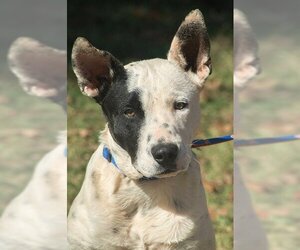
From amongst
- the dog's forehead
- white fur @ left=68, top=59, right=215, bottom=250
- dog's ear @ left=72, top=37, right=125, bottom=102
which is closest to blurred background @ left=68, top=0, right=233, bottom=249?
white fur @ left=68, top=59, right=215, bottom=250

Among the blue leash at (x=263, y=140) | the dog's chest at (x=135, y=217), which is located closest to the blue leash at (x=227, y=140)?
the blue leash at (x=263, y=140)

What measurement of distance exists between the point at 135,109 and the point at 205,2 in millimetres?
1740

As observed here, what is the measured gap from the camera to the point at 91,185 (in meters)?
4.30

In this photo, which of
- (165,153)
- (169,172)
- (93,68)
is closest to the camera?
(165,153)

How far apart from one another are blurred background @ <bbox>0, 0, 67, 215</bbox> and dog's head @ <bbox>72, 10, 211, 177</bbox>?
586mm

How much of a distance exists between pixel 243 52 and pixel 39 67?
1.25m

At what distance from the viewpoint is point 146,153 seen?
12.8 feet

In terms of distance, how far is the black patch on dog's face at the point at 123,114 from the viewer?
3982 millimetres

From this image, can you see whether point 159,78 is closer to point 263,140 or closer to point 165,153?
point 165,153

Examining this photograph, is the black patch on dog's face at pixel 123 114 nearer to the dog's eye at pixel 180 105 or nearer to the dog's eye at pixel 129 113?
the dog's eye at pixel 129 113

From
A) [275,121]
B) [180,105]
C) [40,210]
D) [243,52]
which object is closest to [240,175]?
[275,121]

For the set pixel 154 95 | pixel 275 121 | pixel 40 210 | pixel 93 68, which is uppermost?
pixel 93 68

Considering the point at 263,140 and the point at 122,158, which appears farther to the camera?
the point at 263,140

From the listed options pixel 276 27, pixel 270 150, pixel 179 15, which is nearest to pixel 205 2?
pixel 179 15
